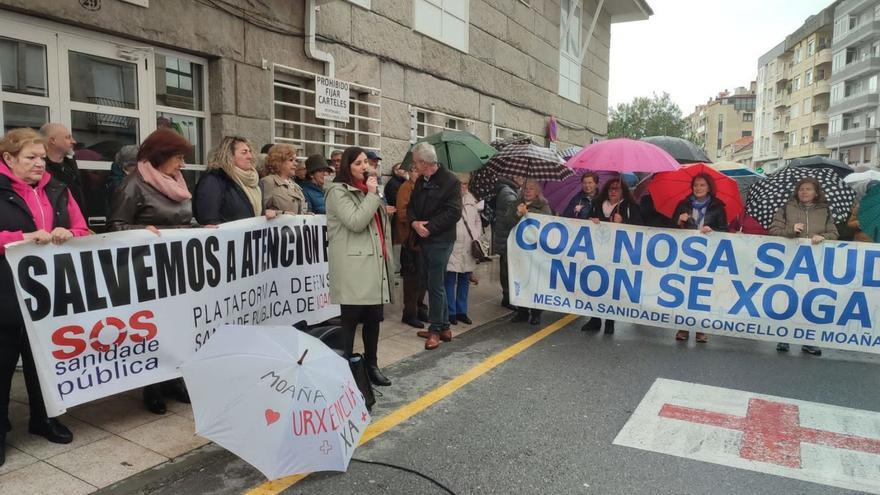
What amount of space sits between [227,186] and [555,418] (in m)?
2.96

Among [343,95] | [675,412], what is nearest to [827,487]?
[675,412]

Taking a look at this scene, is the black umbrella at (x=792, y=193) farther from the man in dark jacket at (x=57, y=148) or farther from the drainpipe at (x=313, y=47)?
the man in dark jacket at (x=57, y=148)

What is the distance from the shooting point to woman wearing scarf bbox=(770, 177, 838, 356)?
5.84 meters

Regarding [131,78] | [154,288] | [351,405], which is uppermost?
[131,78]

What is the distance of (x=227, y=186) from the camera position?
15.4 feet

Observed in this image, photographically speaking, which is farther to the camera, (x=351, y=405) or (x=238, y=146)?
(x=238, y=146)

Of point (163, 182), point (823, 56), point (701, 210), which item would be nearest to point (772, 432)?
point (701, 210)

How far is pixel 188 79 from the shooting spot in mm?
6680

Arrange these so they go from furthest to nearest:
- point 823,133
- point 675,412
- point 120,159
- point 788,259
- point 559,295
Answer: point 823,133, point 559,295, point 788,259, point 120,159, point 675,412

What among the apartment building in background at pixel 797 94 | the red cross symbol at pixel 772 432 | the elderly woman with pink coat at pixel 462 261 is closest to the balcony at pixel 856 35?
the apartment building in background at pixel 797 94

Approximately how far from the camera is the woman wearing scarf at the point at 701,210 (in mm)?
6309

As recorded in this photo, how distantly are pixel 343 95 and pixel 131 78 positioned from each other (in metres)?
3.06

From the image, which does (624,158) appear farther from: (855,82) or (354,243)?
(855,82)

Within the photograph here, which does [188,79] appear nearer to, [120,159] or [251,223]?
[120,159]
